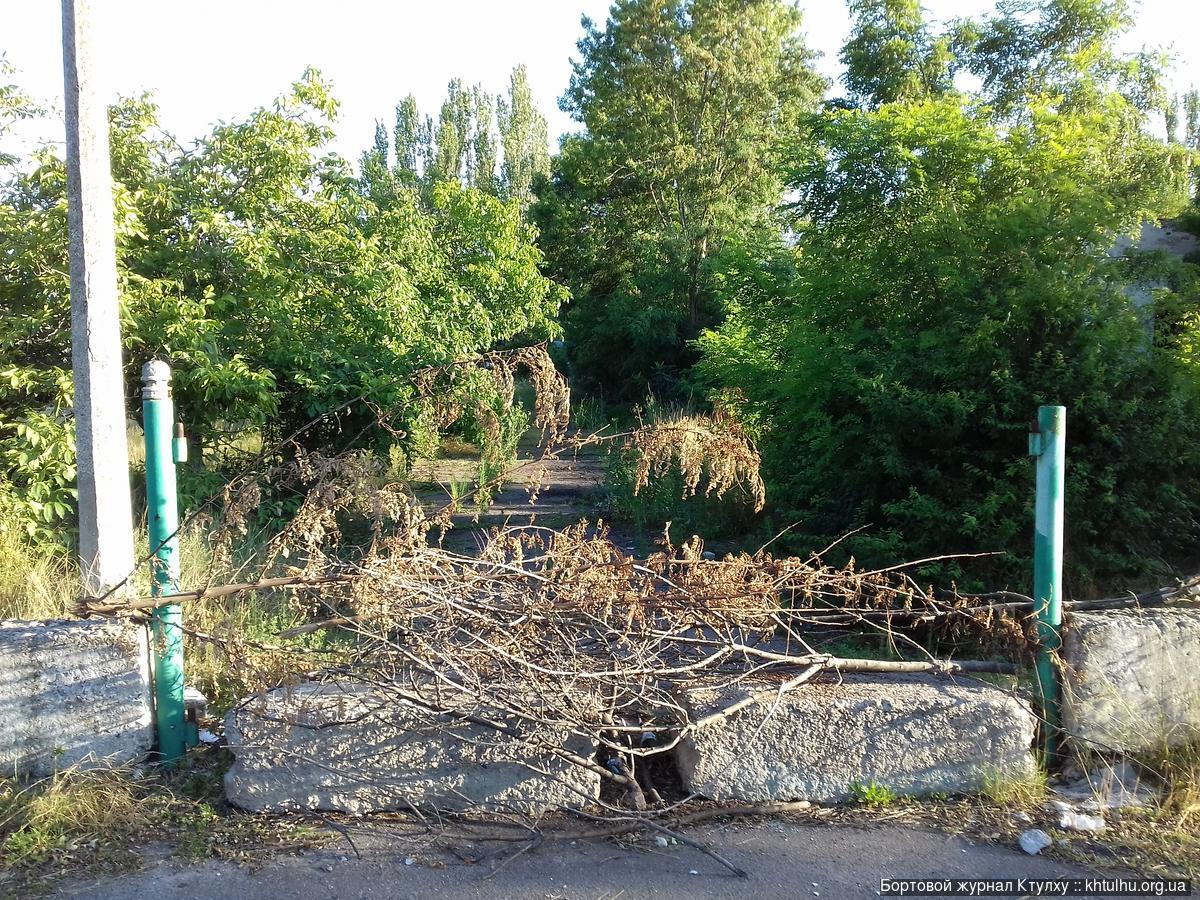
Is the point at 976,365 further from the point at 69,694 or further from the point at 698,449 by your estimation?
the point at 69,694

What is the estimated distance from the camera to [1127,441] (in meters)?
6.12

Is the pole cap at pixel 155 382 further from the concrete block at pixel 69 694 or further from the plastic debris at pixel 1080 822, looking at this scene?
the plastic debris at pixel 1080 822

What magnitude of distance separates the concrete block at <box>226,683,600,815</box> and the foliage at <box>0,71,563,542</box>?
338 centimetres

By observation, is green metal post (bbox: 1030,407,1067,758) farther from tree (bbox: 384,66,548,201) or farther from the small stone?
tree (bbox: 384,66,548,201)

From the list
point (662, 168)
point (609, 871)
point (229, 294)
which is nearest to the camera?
point (609, 871)

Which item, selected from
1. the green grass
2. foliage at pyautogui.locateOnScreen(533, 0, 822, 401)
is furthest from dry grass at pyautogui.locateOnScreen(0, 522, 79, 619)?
foliage at pyautogui.locateOnScreen(533, 0, 822, 401)

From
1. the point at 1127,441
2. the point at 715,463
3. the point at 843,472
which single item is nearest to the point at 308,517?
the point at 715,463

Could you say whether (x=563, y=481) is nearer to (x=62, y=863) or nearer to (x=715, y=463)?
(x=715, y=463)

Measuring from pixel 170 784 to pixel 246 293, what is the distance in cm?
561

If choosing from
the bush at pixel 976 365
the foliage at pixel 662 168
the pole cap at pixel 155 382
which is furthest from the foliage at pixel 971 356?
the foliage at pixel 662 168

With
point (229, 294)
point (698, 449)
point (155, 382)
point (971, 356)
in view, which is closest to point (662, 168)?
point (229, 294)

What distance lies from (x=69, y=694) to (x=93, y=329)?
7.58 ft

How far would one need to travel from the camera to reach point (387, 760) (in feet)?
11.7

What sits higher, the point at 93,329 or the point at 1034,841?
the point at 93,329
